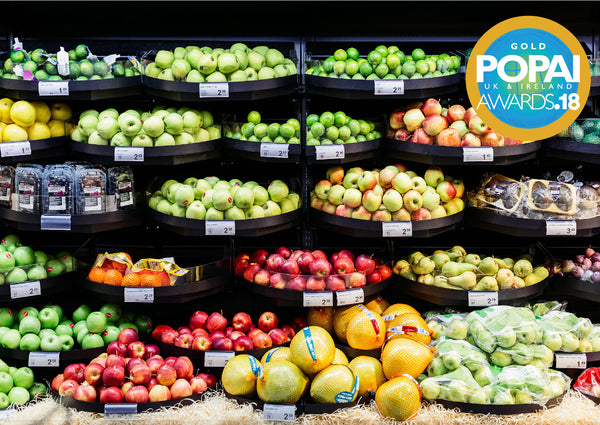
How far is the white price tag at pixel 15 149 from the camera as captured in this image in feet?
9.71

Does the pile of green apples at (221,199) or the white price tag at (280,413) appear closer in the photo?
the white price tag at (280,413)

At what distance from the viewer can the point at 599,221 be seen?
Result: 315 centimetres

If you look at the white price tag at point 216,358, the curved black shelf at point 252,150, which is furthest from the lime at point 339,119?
the white price tag at point 216,358

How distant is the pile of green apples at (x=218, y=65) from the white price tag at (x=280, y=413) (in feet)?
5.56

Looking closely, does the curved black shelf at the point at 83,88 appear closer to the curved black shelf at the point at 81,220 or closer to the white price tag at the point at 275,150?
the curved black shelf at the point at 81,220

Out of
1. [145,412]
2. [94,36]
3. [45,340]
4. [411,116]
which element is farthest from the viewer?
[94,36]

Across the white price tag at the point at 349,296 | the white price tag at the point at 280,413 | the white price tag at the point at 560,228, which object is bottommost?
the white price tag at the point at 280,413

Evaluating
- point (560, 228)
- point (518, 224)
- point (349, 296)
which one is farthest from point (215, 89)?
point (560, 228)

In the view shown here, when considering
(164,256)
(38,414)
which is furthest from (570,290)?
(38,414)

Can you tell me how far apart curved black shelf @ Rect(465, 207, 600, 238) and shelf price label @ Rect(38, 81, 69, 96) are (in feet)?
7.65

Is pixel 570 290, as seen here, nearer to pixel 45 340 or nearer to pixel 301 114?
pixel 301 114

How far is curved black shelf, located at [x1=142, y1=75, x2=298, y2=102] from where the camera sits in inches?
118

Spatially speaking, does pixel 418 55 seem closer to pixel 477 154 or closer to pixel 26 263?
pixel 477 154

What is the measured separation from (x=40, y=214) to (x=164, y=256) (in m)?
0.75
